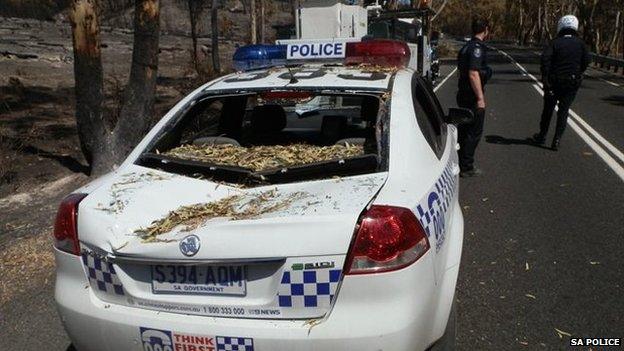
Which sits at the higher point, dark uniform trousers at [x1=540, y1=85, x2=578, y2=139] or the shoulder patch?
the shoulder patch

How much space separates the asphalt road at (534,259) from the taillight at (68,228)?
3.50 feet

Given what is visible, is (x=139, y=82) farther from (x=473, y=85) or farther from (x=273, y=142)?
(x=473, y=85)

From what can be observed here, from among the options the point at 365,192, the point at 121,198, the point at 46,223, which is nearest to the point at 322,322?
the point at 365,192

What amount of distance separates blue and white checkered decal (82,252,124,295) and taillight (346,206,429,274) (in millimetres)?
963

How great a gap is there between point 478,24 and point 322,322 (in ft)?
17.9

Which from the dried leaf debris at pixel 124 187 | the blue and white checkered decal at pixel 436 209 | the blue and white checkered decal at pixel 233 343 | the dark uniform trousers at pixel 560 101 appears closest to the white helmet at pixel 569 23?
the dark uniform trousers at pixel 560 101

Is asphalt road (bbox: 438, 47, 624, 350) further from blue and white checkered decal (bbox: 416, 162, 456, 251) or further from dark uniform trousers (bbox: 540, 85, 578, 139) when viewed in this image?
blue and white checkered decal (bbox: 416, 162, 456, 251)

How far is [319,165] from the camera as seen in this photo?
8.43ft

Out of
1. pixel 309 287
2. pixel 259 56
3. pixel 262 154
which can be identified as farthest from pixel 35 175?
pixel 309 287

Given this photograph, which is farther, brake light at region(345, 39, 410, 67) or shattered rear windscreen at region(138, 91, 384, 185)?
brake light at region(345, 39, 410, 67)

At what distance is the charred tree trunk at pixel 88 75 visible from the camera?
20.2ft

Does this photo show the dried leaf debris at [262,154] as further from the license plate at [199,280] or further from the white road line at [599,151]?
the white road line at [599,151]

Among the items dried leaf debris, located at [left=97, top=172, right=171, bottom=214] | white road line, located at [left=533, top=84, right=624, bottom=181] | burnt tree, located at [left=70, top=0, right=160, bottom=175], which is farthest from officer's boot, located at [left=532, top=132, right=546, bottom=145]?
dried leaf debris, located at [left=97, top=172, right=171, bottom=214]

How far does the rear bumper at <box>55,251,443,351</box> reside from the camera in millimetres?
2008
